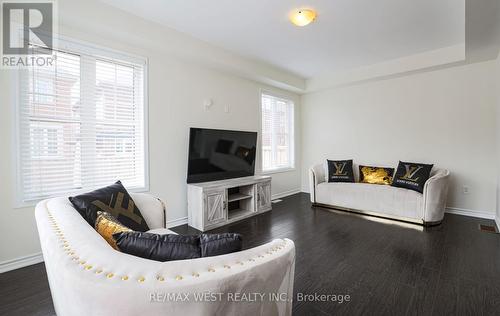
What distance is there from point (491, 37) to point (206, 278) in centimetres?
422

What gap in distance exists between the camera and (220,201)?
345 cm

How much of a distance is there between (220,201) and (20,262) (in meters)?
2.18

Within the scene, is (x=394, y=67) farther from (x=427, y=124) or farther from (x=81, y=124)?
(x=81, y=124)

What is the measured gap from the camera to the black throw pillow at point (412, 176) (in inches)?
143

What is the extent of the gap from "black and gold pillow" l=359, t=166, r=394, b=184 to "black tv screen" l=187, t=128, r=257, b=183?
212 cm

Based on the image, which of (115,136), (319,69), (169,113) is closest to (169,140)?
(169,113)

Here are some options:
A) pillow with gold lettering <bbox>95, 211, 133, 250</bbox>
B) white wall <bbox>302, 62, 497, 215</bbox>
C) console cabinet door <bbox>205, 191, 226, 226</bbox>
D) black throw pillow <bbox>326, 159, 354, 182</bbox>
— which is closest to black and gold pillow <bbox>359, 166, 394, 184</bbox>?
black throw pillow <bbox>326, 159, 354, 182</bbox>

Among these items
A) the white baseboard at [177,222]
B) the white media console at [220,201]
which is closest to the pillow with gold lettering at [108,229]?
the white media console at [220,201]

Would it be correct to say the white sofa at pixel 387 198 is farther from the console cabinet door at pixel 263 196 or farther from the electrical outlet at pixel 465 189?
the console cabinet door at pixel 263 196

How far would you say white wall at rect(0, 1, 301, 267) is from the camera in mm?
2229

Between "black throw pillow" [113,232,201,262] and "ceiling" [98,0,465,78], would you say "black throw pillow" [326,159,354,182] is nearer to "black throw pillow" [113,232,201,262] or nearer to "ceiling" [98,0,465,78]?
"ceiling" [98,0,465,78]

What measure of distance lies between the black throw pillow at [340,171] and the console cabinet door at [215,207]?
2275 millimetres

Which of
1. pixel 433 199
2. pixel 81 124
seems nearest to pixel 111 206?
pixel 81 124

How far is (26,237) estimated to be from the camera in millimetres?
2332
